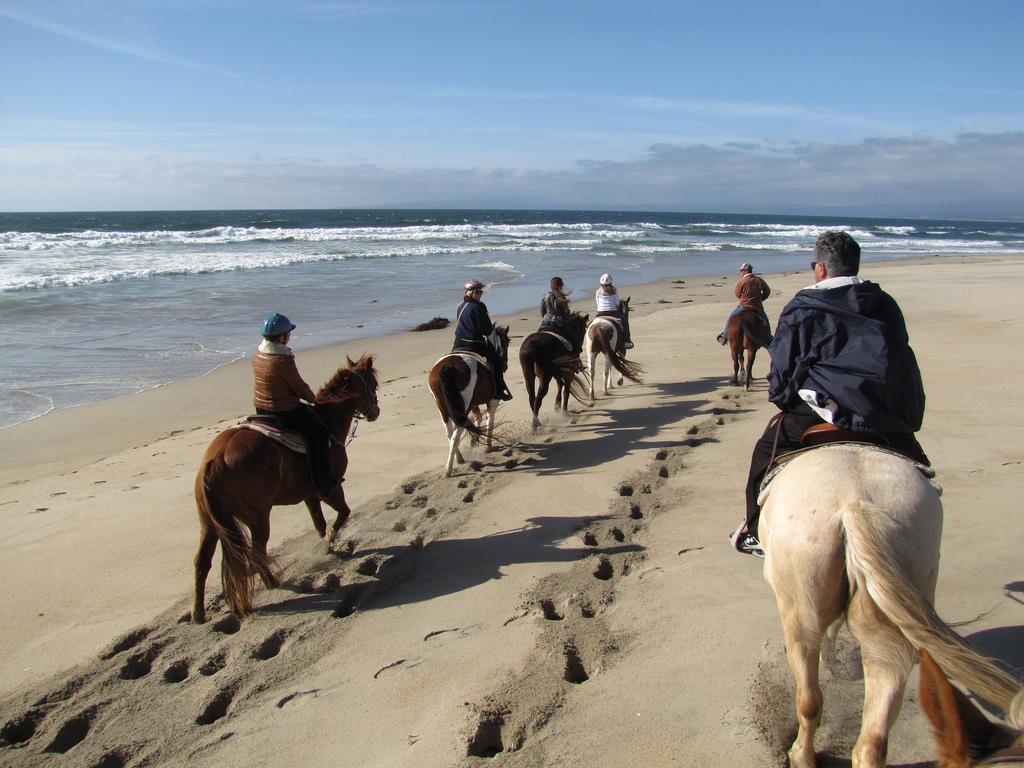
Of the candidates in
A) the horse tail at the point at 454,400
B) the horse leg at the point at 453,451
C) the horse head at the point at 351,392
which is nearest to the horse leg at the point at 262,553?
the horse head at the point at 351,392

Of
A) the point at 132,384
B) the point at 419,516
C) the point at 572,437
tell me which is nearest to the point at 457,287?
the point at 132,384

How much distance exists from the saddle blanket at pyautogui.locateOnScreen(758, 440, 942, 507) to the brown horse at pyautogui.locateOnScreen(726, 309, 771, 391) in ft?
22.8

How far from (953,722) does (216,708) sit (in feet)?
11.3

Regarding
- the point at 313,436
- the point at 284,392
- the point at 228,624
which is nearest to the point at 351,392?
the point at 313,436

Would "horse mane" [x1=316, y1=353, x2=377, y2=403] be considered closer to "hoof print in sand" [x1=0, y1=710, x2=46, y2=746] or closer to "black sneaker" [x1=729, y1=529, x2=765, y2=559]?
"hoof print in sand" [x1=0, y1=710, x2=46, y2=746]

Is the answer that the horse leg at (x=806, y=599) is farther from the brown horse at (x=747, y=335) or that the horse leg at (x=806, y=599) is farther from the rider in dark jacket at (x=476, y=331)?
the brown horse at (x=747, y=335)

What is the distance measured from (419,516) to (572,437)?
2.85 meters

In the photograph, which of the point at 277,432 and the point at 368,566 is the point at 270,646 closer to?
the point at 368,566

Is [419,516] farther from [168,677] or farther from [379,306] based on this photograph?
[379,306]

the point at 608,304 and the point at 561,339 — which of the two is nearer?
the point at 561,339

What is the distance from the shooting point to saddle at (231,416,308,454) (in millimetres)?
5070

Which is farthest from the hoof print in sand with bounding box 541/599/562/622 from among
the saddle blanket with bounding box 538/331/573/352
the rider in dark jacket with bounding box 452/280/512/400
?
the saddle blanket with bounding box 538/331/573/352

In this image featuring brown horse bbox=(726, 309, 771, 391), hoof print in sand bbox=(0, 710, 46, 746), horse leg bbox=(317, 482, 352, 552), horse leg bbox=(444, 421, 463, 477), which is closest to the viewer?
hoof print in sand bbox=(0, 710, 46, 746)

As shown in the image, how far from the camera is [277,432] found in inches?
201
